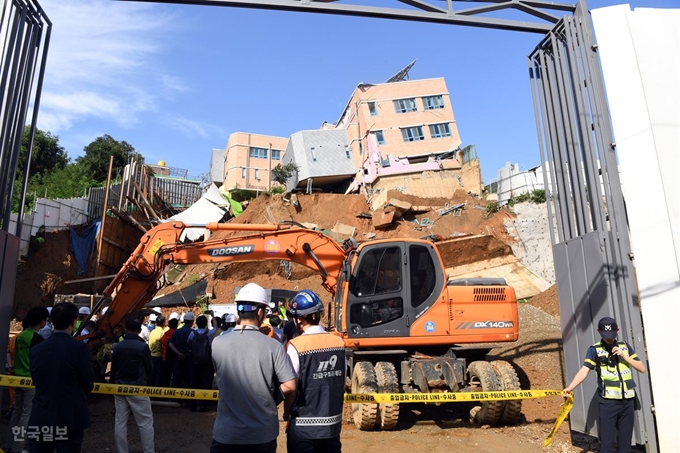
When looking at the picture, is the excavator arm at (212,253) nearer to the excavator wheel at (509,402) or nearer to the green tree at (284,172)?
the excavator wheel at (509,402)

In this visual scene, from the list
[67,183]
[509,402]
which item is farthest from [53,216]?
[509,402]

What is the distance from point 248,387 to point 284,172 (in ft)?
121

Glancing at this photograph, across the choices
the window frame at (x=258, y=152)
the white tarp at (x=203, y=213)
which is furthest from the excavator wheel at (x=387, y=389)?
the window frame at (x=258, y=152)

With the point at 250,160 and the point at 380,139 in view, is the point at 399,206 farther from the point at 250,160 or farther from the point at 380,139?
the point at 250,160

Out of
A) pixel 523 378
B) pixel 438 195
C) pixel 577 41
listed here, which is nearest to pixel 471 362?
pixel 523 378

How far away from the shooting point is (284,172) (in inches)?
1569

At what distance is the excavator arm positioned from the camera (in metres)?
8.95

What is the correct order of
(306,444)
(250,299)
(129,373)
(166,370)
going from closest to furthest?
1. (250,299)
2. (306,444)
3. (129,373)
4. (166,370)

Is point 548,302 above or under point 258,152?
under

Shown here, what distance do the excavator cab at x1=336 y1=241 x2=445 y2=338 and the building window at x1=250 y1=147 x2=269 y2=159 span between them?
135 ft

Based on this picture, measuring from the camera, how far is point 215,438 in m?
3.44

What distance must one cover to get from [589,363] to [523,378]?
514 centimetres

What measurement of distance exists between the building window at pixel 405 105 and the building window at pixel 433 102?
3.24 feet

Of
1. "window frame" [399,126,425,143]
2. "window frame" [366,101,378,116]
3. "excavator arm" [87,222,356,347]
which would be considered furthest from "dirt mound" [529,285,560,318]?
"window frame" [366,101,378,116]
